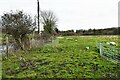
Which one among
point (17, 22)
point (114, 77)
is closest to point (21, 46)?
point (17, 22)

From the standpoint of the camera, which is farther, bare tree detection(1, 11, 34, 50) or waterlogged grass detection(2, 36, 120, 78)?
bare tree detection(1, 11, 34, 50)

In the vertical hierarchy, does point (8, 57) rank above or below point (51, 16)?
below

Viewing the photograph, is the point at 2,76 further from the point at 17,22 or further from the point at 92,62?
the point at 17,22

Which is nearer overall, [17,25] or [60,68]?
[60,68]

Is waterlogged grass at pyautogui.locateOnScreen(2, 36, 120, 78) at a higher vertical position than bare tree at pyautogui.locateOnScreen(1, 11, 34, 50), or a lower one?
lower

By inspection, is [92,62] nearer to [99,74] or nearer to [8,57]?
[99,74]

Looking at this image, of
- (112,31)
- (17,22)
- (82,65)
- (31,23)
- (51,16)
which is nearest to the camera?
(82,65)

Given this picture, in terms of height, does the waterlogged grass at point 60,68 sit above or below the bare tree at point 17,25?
below

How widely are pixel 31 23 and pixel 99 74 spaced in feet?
31.0

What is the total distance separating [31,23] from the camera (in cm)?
1742

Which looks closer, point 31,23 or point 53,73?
point 53,73

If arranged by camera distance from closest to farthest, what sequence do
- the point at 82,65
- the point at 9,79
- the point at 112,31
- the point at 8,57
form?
the point at 9,79 → the point at 82,65 → the point at 8,57 → the point at 112,31

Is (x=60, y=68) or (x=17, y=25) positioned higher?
(x=17, y=25)

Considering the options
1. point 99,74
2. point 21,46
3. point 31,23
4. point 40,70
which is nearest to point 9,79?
point 40,70
